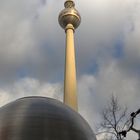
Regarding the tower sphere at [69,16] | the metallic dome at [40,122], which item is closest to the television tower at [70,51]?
the tower sphere at [69,16]

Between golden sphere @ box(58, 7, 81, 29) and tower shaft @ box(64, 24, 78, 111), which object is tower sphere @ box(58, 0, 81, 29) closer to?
golden sphere @ box(58, 7, 81, 29)

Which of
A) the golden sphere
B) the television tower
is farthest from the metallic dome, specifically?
the golden sphere

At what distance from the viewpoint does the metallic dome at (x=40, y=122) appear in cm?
1065

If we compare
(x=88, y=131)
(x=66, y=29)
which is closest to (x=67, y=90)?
(x=66, y=29)

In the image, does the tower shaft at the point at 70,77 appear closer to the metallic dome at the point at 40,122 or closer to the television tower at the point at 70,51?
the television tower at the point at 70,51

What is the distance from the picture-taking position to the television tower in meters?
43.0

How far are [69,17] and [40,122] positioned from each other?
154ft

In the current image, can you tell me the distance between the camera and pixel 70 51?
48531 mm

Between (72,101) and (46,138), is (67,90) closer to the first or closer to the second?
(72,101)

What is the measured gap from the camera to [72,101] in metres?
42.3

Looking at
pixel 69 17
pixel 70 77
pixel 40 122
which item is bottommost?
pixel 40 122

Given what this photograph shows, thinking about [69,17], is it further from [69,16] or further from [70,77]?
[70,77]

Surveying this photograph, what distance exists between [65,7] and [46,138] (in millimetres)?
49966

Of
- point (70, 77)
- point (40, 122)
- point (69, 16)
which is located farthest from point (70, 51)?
point (40, 122)
